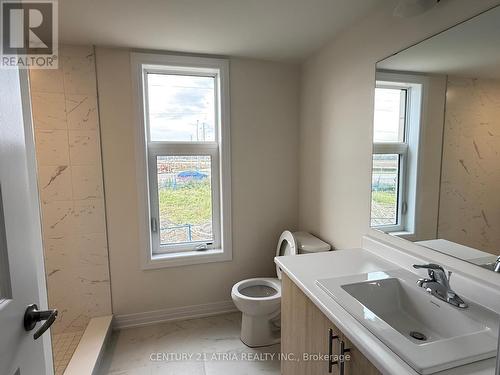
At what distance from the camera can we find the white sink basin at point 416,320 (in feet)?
2.63

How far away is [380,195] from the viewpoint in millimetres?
1654

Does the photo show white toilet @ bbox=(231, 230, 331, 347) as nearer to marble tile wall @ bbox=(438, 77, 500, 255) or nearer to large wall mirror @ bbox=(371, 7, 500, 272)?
large wall mirror @ bbox=(371, 7, 500, 272)

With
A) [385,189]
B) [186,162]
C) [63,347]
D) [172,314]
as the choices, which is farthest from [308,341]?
[63,347]

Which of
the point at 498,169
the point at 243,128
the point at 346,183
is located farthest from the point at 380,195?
the point at 243,128

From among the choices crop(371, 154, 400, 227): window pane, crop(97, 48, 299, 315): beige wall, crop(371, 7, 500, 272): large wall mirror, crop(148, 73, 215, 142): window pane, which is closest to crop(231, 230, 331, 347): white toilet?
crop(97, 48, 299, 315): beige wall

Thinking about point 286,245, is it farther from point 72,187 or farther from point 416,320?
point 72,187

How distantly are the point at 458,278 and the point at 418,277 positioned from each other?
173 mm

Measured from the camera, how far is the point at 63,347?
6.79 ft

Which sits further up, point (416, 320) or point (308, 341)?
point (416, 320)

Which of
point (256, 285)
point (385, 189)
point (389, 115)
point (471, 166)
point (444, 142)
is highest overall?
point (389, 115)

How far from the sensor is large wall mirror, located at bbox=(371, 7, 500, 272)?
109cm

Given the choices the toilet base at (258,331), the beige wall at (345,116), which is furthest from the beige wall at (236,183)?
the toilet base at (258,331)

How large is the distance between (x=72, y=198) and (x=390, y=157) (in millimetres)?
2281

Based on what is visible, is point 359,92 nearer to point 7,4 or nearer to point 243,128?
point 243,128
